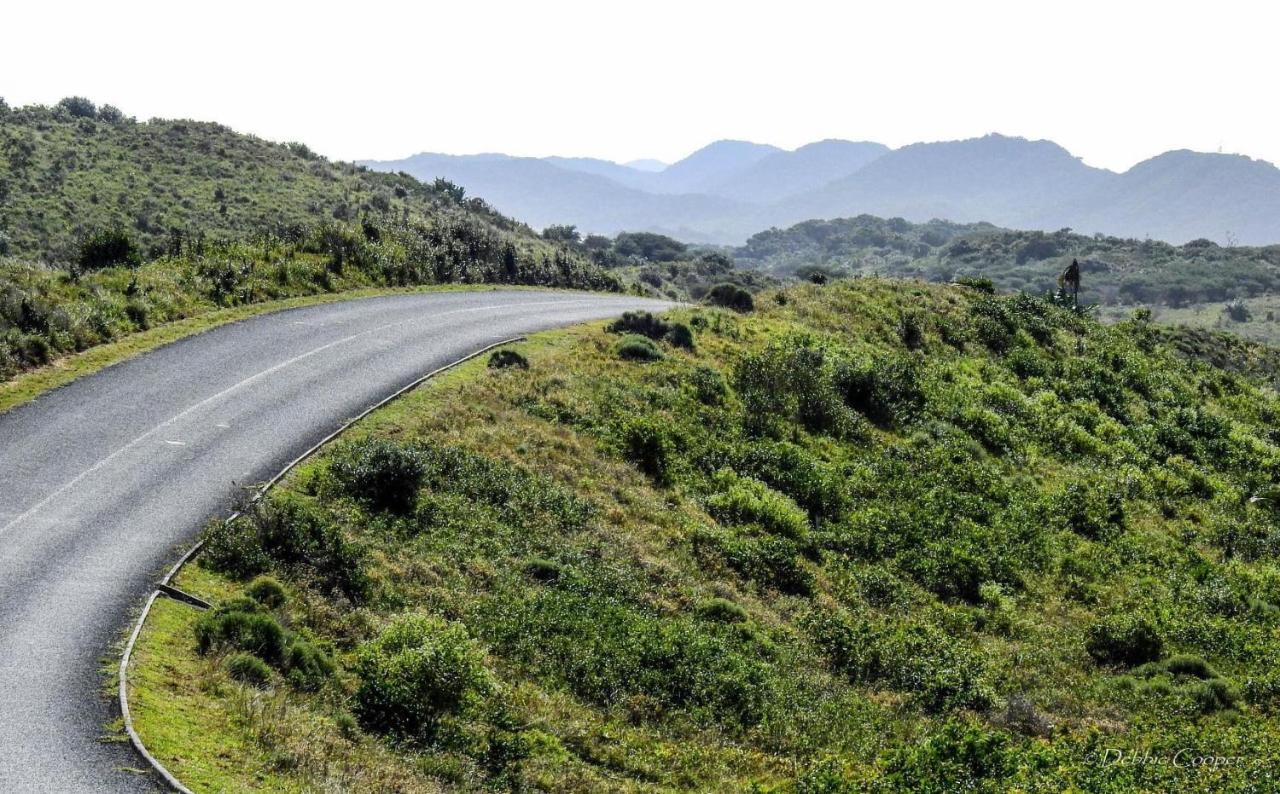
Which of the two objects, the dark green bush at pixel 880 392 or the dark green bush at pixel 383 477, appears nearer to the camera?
the dark green bush at pixel 383 477

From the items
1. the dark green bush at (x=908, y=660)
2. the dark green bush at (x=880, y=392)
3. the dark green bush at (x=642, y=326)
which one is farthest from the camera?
the dark green bush at (x=642, y=326)

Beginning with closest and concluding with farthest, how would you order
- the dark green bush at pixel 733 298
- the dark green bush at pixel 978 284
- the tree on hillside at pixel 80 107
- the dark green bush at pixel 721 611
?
the dark green bush at pixel 721 611 < the dark green bush at pixel 733 298 < the dark green bush at pixel 978 284 < the tree on hillside at pixel 80 107

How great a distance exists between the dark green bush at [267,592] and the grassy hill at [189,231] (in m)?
11.4

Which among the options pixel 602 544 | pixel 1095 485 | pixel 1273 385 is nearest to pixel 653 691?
pixel 602 544

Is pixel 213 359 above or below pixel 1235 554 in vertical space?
above

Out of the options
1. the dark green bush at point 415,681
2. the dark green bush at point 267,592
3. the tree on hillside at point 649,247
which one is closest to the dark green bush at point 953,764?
the dark green bush at point 415,681

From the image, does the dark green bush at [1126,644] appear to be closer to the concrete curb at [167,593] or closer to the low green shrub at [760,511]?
the low green shrub at [760,511]

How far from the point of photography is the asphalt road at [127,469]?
1047cm

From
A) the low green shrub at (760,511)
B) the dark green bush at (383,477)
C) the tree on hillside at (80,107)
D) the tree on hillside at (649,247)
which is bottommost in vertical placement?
the low green shrub at (760,511)

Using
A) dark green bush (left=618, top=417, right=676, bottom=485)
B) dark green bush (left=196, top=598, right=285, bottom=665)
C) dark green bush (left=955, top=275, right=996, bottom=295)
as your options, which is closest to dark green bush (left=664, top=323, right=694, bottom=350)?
dark green bush (left=618, top=417, right=676, bottom=485)

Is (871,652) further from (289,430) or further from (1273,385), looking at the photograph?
(1273,385)

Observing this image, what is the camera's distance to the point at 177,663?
11992mm

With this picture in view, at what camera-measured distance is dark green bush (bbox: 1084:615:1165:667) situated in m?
19.0

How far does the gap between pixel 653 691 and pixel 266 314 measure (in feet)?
66.4
